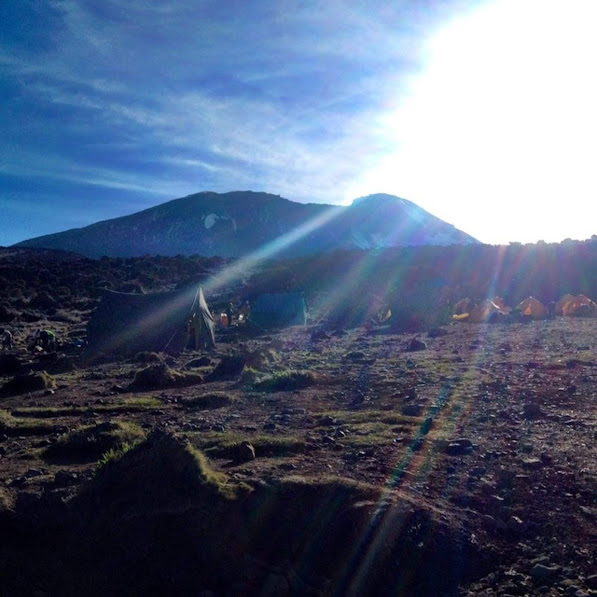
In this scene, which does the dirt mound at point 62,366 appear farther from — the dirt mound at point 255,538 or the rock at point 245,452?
the dirt mound at point 255,538

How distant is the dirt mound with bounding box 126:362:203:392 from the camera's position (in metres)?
11.4

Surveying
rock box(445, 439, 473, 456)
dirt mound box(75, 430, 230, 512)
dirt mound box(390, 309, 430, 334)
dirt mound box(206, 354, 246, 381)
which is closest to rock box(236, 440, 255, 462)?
dirt mound box(75, 430, 230, 512)

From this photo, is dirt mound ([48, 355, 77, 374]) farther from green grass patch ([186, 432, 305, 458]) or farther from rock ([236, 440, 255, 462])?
rock ([236, 440, 255, 462])

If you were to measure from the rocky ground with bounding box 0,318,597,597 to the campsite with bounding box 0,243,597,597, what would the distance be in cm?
2

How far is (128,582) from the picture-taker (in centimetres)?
407

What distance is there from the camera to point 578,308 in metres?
25.0

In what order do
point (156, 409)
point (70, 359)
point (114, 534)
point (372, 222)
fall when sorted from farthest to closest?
point (372, 222) → point (70, 359) → point (156, 409) → point (114, 534)

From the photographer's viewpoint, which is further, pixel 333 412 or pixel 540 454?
pixel 333 412

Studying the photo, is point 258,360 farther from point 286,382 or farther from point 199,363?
point 286,382

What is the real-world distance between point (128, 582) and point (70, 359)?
43.2 feet

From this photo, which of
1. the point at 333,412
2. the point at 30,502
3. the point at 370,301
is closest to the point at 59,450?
the point at 30,502

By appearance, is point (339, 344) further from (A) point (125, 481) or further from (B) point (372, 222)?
(B) point (372, 222)

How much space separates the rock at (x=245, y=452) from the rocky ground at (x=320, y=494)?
0.02 metres

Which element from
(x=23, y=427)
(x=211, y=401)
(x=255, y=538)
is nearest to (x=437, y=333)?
(x=211, y=401)
